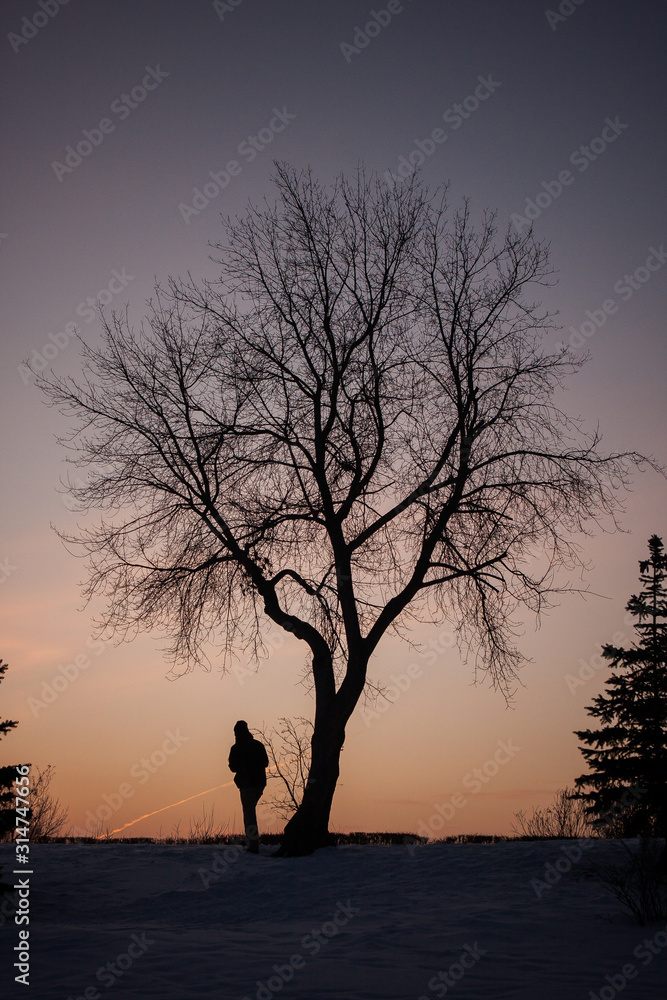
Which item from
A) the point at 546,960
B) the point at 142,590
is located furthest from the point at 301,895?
the point at 142,590

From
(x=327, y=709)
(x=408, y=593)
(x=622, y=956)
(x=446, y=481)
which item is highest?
(x=446, y=481)

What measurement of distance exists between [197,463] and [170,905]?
26.1ft

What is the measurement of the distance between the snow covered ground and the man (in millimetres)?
457

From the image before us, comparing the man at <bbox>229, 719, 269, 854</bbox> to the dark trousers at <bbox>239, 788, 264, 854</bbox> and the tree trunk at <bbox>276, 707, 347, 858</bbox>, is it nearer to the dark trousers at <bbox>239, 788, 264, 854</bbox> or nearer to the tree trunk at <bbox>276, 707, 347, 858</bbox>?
the dark trousers at <bbox>239, 788, 264, 854</bbox>

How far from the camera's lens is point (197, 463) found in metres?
16.2

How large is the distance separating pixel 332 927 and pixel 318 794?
528 centimetres

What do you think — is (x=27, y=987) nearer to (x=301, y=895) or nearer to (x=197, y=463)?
(x=301, y=895)

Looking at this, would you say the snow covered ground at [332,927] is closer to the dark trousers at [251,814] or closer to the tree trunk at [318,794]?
the dark trousers at [251,814]

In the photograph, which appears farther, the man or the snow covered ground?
the man

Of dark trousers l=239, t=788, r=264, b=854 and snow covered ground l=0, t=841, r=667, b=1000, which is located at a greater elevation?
dark trousers l=239, t=788, r=264, b=854

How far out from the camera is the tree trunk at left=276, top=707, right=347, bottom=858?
1484 centimetres

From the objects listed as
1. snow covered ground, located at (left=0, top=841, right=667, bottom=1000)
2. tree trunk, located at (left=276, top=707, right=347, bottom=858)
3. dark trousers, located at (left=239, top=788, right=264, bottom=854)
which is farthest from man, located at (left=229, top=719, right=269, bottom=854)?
tree trunk, located at (left=276, top=707, right=347, bottom=858)

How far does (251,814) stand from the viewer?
49.8 feet

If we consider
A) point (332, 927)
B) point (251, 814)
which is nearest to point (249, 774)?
point (251, 814)
